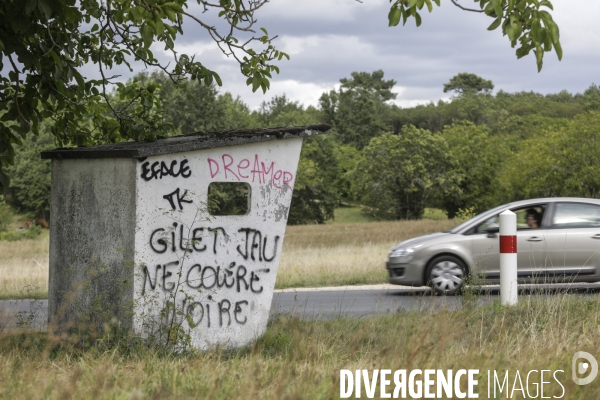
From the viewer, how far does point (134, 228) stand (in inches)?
270

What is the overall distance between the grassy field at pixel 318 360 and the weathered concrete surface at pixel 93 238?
37cm

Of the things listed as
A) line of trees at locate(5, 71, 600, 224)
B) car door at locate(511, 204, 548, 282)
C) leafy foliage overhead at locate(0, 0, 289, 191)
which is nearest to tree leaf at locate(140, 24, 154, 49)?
leafy foliage overhead at locate(0, 0, 289, 191)

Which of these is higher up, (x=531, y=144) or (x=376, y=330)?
(x=531, y=144)

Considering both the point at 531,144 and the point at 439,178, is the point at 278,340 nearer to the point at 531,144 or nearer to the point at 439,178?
the point at 531,144

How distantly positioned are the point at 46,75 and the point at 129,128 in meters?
1.78

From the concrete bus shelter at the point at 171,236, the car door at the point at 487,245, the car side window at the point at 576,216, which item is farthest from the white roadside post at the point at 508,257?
the car side window at the point at 576,216

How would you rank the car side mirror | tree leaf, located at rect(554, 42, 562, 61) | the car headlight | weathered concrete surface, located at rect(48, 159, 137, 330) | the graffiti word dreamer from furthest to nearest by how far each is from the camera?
the car headlight, the car side mirror, the graffiti word dreamer, weathered concrete surface, located at rect(48, 159, 137, 330), tree leaf, located at rect(554, 42, 562, 61)

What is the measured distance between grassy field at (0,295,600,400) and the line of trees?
36503 mm

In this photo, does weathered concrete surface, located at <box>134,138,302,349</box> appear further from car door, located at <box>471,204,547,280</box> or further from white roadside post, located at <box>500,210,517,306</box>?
car door, located at <box>471,204,547,280</box>

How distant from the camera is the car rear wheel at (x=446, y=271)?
13.4 meters

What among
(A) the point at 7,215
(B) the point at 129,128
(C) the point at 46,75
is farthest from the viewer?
(A) the point at 7,215

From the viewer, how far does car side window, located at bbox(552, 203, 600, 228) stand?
43.7 feet

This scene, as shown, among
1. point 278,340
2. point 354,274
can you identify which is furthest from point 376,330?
point 354,274

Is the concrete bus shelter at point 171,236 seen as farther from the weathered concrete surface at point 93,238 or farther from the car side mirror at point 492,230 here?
the car side mirror at point 492,230
